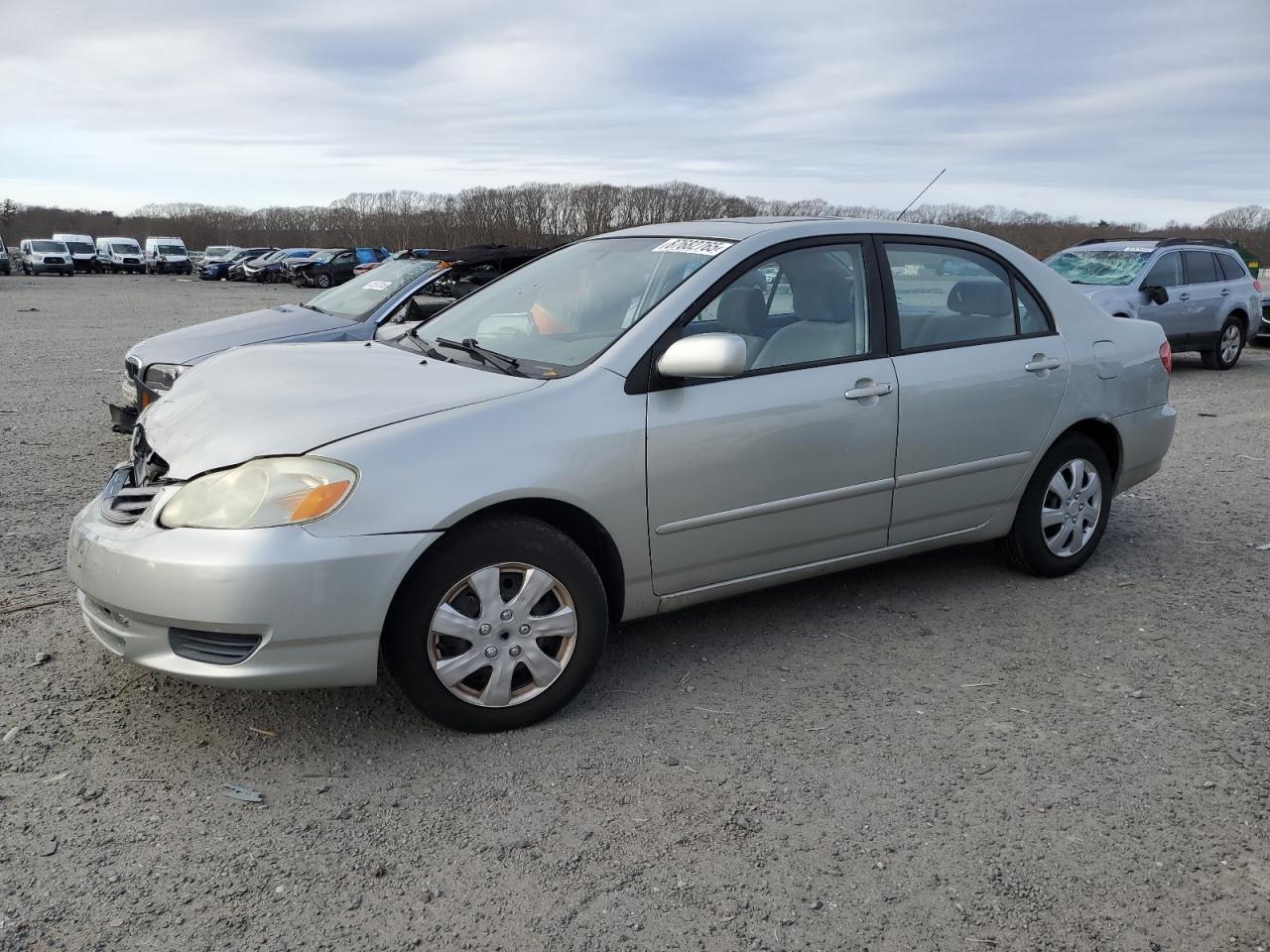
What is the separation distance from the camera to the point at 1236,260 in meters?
14.1

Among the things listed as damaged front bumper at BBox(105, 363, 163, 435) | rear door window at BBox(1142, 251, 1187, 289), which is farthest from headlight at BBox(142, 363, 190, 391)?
rear door window at BBox(1142, 251, 1187, 289)

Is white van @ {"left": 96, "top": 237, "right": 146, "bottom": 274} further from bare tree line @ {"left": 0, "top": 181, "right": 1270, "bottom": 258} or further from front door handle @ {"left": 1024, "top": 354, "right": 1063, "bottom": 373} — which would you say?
front door handle @ {"left": 1024, "top": 354, "right": 1063, "bottom": 373}

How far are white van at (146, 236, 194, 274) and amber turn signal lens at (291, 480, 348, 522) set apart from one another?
6025 cm

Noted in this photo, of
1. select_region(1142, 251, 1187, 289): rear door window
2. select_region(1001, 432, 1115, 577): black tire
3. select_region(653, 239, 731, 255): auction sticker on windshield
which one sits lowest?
select_region(1001, 432, 1115, 577): black tire

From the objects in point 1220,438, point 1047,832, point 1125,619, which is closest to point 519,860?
point 1047,832

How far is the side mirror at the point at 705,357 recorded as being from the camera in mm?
3451

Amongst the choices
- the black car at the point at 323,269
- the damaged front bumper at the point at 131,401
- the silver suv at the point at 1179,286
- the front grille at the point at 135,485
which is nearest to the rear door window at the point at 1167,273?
the silver suv at the point at 1179,286

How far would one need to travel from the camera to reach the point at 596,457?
135 inches

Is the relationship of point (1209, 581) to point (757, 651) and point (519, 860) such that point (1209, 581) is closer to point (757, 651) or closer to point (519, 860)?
point (757, 651)

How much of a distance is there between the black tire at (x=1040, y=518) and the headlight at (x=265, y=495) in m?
3.13

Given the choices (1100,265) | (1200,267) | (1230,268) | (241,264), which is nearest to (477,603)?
(1100,265)

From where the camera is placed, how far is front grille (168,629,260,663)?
3045 millimetres

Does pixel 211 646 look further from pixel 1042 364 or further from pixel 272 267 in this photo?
pixel 272 267

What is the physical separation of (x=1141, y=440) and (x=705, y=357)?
9.21ft
